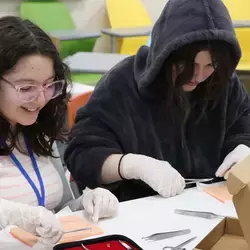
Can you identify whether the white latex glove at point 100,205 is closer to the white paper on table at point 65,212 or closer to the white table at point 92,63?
the white paper on table at point 65,212

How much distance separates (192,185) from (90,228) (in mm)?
454

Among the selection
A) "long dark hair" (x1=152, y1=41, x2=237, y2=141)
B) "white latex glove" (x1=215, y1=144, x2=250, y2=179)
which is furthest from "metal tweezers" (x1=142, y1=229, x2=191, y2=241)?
"long dark hair" (x1=152, y1=41, x2=237, y2=141)

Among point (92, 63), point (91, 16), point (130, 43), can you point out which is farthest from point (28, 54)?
point (91, 16)

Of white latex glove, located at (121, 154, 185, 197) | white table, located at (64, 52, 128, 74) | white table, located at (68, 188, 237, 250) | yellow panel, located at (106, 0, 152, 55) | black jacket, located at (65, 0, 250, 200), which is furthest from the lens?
yellow panel, located at (106, 0, 152, 55)

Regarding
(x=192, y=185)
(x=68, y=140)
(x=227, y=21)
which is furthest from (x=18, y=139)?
(x=227, y=21)

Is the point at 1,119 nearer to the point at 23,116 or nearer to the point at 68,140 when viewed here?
the point at 23,116

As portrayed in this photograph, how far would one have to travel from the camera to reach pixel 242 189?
84 centimetres

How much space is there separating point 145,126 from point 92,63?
1.34 meters

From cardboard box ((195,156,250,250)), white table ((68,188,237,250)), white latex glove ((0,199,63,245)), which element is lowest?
white table ((68,188,237,250))

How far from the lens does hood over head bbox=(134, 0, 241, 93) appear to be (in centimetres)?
137

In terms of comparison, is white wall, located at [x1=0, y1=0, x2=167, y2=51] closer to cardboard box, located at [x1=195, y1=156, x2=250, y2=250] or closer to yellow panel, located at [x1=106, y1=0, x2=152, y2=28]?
yellow panel, located at [x1=106, y1=0, x2=152, y2=28]

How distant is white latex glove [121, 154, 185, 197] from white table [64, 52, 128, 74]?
123cm

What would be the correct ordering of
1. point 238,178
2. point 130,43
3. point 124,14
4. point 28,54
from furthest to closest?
point 124,14, point 130,43, point 28,54, point 238,178

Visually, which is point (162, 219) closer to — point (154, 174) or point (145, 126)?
point (154, 174)
